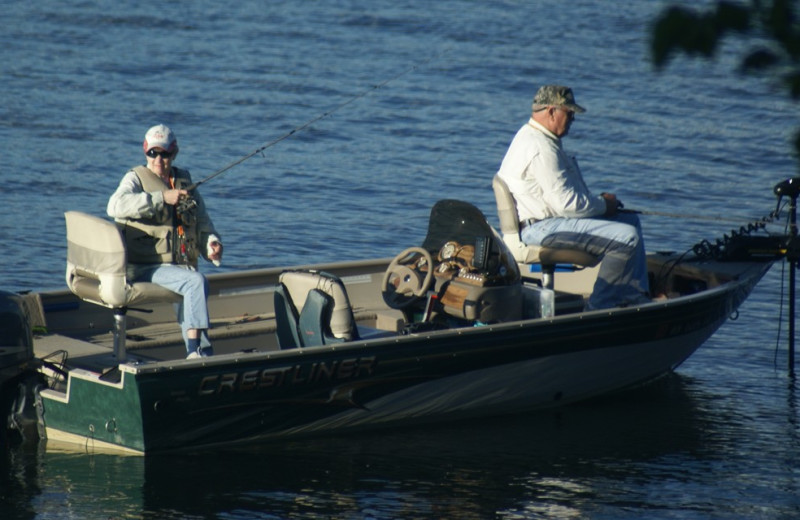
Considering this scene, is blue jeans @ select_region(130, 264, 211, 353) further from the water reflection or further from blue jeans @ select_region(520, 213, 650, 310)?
blue jeans @ select_region(520, 213, 650, 310)

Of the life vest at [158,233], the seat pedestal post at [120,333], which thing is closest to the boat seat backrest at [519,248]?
the life vest at [158,233]

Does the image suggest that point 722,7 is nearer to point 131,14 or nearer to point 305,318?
point 305,318

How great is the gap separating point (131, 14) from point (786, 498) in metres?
17.2

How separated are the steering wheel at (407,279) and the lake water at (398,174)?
0.79 m

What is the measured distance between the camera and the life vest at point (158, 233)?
23.7ft

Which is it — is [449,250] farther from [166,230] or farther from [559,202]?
[166,230]

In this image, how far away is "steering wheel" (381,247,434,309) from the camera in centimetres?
776

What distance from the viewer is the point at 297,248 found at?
1230 centimetres

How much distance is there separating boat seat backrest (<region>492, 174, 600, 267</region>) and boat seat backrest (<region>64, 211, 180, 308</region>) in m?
1.98

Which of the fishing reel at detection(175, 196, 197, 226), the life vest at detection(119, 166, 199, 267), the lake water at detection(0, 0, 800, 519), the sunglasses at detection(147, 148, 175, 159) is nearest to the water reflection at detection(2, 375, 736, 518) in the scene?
the lake water at detection(0, 0, 800, 519)

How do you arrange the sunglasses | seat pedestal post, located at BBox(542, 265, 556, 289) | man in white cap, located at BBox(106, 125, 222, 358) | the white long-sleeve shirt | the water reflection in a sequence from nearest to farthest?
the water reflection < man in white cap, located at BBox(106, 125, 222, 358) < the sunglasses < the white long-sleeve shirt < seat pedestal post, located at BBox(542, 265, 556, 289)

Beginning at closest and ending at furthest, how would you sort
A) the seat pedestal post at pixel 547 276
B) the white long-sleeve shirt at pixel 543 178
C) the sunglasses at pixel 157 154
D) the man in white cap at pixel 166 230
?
the man in white cap at pixel 166 230
the sunglasses at pixel 157 154
the white long-sleeve shirt at pixel 543 178
the seat pedestal post at pixel 547 276

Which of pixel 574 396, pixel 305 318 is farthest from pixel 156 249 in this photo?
pixel 574 396

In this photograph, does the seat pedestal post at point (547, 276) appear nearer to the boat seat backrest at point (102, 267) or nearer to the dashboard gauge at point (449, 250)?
the dashboard gauge at point (449, 250)
